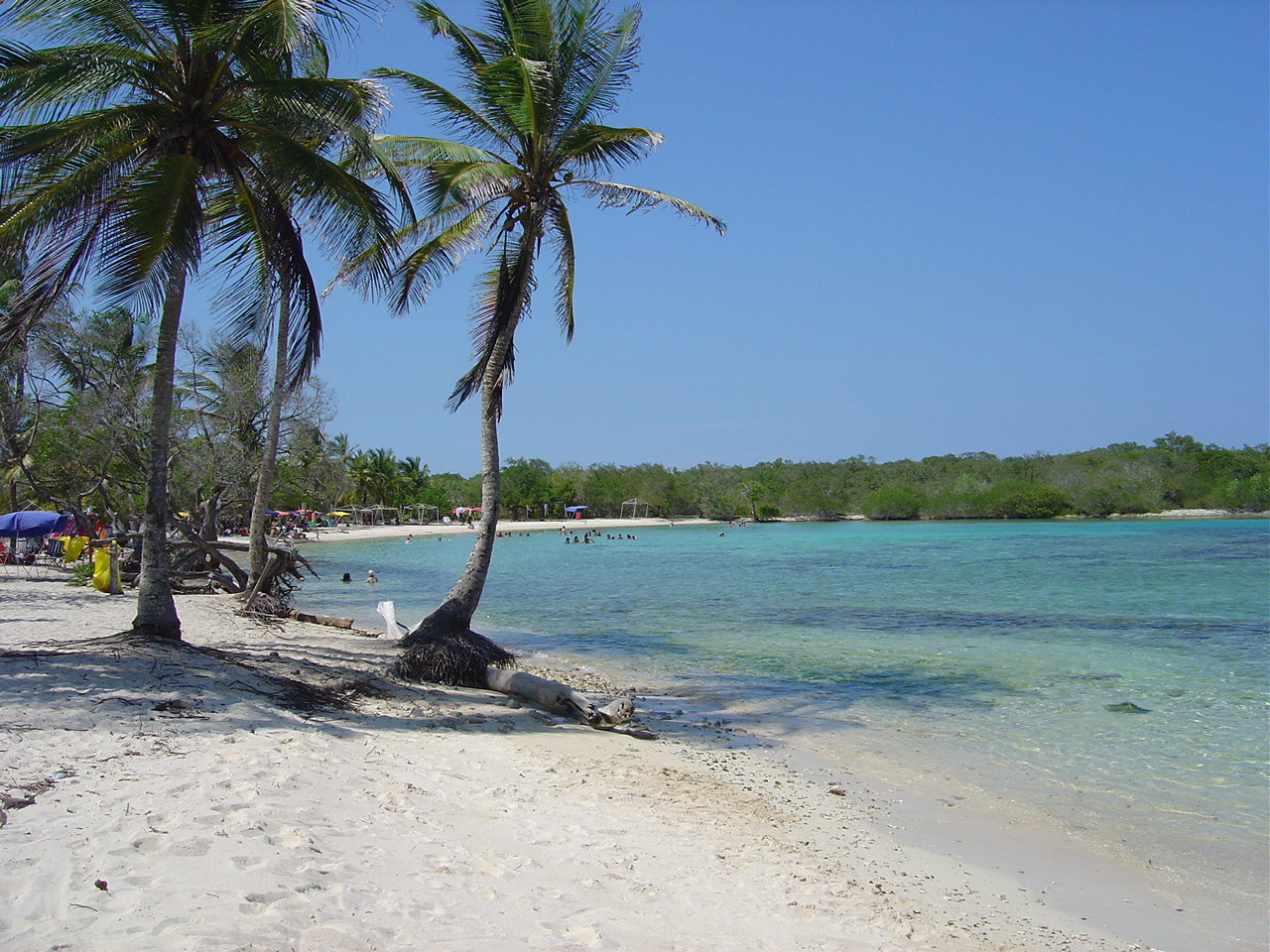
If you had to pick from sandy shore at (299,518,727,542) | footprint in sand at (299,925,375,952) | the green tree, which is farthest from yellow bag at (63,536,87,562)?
the green tree

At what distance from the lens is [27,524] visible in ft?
67.2

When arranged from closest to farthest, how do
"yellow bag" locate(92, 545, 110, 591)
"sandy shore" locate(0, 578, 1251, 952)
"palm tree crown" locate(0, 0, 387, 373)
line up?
"sandy shore" locate(0, 578, 1251, 952) < "palm tree crown" locate(0, 0, 387, 373) < "yellow bag" locate(92, 545, 110, 591)

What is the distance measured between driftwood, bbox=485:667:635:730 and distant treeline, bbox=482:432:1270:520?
85.1m

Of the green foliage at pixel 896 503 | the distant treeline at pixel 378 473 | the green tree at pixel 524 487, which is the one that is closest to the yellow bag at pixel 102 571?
the distant treeline at pixel 378 473

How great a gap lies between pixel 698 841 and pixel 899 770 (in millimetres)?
3287

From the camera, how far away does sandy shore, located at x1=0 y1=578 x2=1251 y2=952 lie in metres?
3.17

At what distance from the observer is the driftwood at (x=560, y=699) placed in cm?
834

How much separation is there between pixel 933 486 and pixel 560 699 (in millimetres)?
113757

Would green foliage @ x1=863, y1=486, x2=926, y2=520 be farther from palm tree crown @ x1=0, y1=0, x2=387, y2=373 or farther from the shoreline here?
palm tree crown @ x1=0, y1=0, x2=387, y2=373

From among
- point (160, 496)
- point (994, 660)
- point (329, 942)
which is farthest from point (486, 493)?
point (994, 660)

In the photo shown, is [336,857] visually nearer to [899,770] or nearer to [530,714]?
[530,714]

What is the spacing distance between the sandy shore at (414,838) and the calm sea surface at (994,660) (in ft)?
5.02

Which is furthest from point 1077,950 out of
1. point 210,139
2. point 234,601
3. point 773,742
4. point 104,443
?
point 104,443

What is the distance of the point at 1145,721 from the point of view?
31.2 ft
